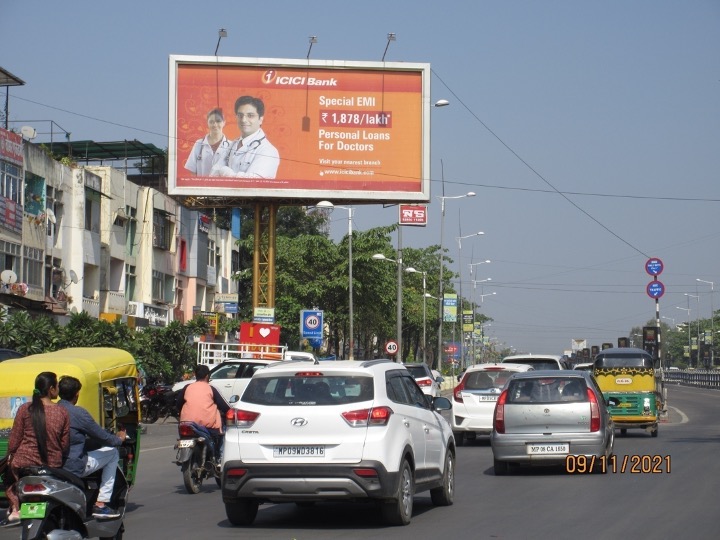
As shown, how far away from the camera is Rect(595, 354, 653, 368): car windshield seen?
1075 inches

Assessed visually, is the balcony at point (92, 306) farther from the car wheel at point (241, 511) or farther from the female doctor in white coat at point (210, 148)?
the car wheel at point (241, 511)

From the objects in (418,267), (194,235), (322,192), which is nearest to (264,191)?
(322,192)

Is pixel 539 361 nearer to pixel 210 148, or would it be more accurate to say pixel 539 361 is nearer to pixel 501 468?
pixel 501 468

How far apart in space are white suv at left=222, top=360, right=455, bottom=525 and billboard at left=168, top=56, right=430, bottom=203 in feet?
101

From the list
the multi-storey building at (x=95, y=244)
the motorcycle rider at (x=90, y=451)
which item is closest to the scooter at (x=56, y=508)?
the motorcycle rider at (x=90, y=451)

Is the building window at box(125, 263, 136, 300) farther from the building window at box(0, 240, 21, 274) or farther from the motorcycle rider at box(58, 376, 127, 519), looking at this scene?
the motorcycle rider at box(58, 376, 127, 519)

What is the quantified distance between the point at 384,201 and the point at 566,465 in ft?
86.6

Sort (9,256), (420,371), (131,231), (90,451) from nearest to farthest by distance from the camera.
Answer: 1. (90,451)
2. (420,371)
3. (9,256)
4. (131,231)

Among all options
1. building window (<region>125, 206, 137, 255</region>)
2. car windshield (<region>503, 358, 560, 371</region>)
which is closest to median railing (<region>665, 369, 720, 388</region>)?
building window (<region>125, 206, 137, 255</region>)

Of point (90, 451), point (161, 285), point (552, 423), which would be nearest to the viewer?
point (90, 451)

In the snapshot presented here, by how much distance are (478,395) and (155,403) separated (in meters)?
10.9

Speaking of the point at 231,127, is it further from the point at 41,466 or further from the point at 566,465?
the point at 41,466

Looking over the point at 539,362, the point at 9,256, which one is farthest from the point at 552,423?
the point at 9,256

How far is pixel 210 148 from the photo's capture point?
4247 centimetres
